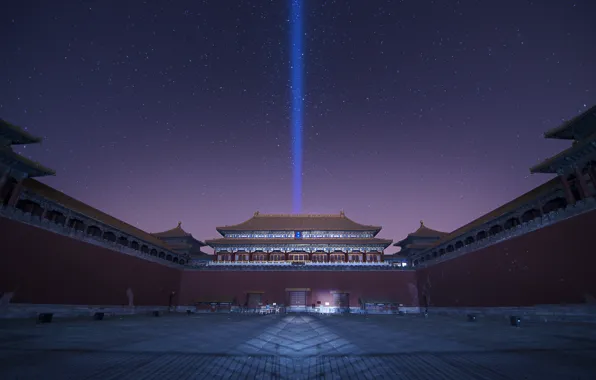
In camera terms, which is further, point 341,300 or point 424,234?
point 424,234

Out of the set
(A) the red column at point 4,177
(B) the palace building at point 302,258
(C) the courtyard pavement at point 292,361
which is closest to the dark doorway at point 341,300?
(B) the palace building at point 302,258

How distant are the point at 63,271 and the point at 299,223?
793 inches

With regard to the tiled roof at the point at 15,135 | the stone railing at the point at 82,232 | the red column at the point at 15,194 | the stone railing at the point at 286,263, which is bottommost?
the stone railing at the point at 286,263

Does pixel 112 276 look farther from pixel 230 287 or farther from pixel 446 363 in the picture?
pixel 446 363

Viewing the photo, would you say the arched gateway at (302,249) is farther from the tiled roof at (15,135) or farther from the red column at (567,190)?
the tiled roof at (15,135)

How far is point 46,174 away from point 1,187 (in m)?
1.73

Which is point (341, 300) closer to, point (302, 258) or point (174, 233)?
point (302, 258)

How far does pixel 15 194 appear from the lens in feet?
40.9

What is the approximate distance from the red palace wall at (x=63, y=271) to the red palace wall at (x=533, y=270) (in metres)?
22.1

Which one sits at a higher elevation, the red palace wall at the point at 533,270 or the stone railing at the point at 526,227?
the stone railing at the point at 526,227

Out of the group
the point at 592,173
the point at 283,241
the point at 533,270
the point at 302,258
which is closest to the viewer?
the point at 592,173

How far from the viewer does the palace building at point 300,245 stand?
26.9 m

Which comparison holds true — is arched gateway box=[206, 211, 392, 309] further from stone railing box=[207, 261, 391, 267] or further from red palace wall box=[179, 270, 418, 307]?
red palace wall box=[179, 270, 418, 307]

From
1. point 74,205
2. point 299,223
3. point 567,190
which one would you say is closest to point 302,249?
point 299,223
